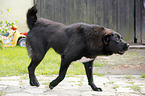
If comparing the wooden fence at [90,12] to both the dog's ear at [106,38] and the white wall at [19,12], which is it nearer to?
the white wall at [19,12]

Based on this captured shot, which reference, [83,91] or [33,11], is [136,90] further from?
[33,11]

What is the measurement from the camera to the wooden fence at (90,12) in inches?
448

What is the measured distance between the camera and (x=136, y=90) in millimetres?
4199

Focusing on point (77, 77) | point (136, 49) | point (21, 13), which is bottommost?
point (136, 49)

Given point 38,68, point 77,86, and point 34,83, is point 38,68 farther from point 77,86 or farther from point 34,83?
point 77,86

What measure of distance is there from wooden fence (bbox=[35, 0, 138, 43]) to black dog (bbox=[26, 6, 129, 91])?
6887mm

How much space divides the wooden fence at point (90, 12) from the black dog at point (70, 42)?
6887mm

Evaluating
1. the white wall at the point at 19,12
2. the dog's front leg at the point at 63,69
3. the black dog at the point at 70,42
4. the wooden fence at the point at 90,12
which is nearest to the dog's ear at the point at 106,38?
the black dog at the point at 70,42

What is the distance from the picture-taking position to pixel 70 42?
4.12 meters

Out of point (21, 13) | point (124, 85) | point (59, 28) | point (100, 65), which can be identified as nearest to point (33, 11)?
point (59, 28)

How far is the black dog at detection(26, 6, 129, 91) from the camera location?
3.91 meters

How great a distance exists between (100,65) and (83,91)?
104 inches

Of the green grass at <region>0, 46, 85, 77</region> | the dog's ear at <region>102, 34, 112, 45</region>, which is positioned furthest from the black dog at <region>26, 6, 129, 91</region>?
the green grass at <region>0, 46, 85, 77</region>

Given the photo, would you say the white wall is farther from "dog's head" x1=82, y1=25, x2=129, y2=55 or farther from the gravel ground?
"dog's head" x1=82, y1=25, x2=129, y2=55
